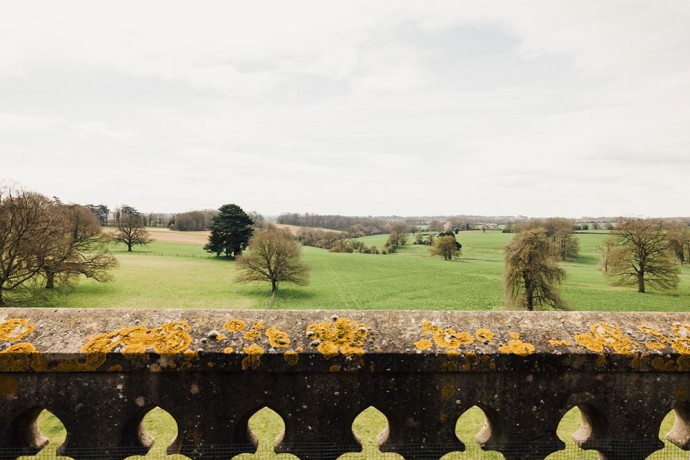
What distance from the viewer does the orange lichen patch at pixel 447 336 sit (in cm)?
221

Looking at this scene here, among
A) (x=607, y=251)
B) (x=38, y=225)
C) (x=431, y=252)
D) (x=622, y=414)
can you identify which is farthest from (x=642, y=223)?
(x=38, y=225)

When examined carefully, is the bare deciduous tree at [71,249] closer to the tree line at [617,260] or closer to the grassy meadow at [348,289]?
the grassy meadow at [348,289]

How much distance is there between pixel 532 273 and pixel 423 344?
33008 millimetres

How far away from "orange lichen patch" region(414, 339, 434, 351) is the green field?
119ft

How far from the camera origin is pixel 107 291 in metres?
40.5

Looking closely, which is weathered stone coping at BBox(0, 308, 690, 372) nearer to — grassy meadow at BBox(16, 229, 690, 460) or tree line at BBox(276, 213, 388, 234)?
grassy meadow at BBox(16, 229, 690, 460)

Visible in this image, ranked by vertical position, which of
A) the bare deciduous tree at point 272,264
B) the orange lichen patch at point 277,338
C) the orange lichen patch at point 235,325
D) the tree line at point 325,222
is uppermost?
the tree line at point 325,222

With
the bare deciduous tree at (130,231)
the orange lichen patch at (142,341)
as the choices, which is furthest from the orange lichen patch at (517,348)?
the bare deciduous tree at (130,231)

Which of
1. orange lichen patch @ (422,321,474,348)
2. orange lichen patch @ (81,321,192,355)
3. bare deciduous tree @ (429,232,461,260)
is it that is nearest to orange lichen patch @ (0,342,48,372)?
orange lichen patch @ (81,321,192,355)

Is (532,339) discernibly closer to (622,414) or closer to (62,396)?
(622,414)

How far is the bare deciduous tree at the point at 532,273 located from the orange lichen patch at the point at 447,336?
106 ft

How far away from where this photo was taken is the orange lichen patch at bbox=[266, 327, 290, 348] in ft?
7.09

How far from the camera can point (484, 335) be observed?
2279 mm

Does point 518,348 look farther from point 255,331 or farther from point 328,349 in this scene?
point 255,331
